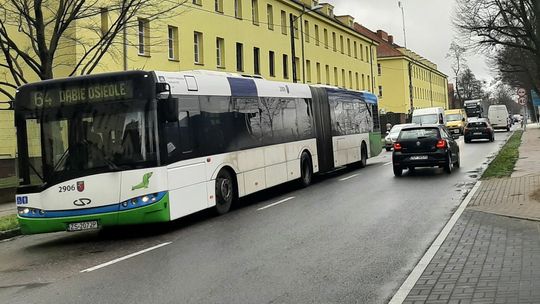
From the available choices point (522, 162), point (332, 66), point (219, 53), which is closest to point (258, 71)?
point (219, 53)

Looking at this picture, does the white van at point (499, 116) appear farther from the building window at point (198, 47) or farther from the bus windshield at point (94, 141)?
the bus windshield at point (94, 141)

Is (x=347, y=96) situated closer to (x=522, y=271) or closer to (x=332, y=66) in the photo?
(x=522, y=271)

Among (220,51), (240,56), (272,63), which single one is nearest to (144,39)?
(220,51)

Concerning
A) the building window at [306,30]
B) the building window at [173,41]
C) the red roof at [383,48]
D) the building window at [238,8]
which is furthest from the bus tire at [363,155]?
the red roof at [383,48]

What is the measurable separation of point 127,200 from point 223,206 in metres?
2.99

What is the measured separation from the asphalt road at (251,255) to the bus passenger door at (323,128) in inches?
181

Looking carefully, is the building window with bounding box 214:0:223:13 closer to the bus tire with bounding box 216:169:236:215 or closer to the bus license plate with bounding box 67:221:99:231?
the bus tire with bounding box 216:169:236:215

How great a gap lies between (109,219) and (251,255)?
322 cm

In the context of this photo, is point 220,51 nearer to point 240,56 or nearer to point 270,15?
point 240,56

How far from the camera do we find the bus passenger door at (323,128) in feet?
61.1

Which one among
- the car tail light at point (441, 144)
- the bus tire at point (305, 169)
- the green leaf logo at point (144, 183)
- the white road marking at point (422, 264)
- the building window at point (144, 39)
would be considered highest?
the building window at point (144, 39)

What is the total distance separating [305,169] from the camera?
1752 centimetres

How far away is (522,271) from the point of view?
20.7 feet

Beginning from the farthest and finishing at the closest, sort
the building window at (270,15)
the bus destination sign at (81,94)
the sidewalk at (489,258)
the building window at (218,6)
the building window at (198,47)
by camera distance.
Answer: the building window at (270,15) < the building window at (218,6) < the building window at (198,47) < the bus destination sign at (81,94) < the sidewalk at (489,258)
